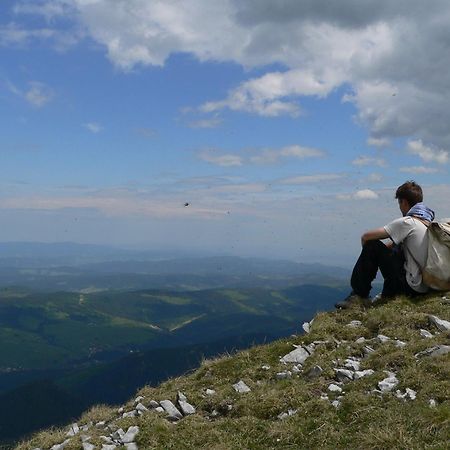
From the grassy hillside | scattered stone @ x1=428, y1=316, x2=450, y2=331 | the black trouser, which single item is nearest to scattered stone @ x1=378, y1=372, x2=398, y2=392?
the grassy hillside

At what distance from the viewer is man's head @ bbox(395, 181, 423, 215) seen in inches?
560

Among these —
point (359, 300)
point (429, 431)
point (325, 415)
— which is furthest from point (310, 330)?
point (429, 431)

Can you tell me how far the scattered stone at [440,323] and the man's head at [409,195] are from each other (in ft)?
11.3

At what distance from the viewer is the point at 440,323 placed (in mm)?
12562

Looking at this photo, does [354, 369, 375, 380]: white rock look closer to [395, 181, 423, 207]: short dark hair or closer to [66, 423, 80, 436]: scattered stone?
[395, 181, 423, 207]: short dark hair

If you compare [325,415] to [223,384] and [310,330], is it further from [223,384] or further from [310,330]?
[310,330]


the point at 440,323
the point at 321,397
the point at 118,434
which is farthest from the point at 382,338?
the point at 118,434

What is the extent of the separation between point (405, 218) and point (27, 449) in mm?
12054

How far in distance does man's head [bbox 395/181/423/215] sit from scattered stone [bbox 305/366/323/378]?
6050mm

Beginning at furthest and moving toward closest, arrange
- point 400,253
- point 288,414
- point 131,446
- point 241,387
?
1. point 400,253
2. point 241,387
3. point 288,414
4. point 131,446

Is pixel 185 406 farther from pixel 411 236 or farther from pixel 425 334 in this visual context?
pixel 411 236

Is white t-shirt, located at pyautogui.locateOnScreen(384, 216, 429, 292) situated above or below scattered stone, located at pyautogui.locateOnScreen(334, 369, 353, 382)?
above

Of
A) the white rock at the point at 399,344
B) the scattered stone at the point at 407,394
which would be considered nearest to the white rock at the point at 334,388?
the scattered stone at the point at 407,394

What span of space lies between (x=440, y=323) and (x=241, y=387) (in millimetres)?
5745
